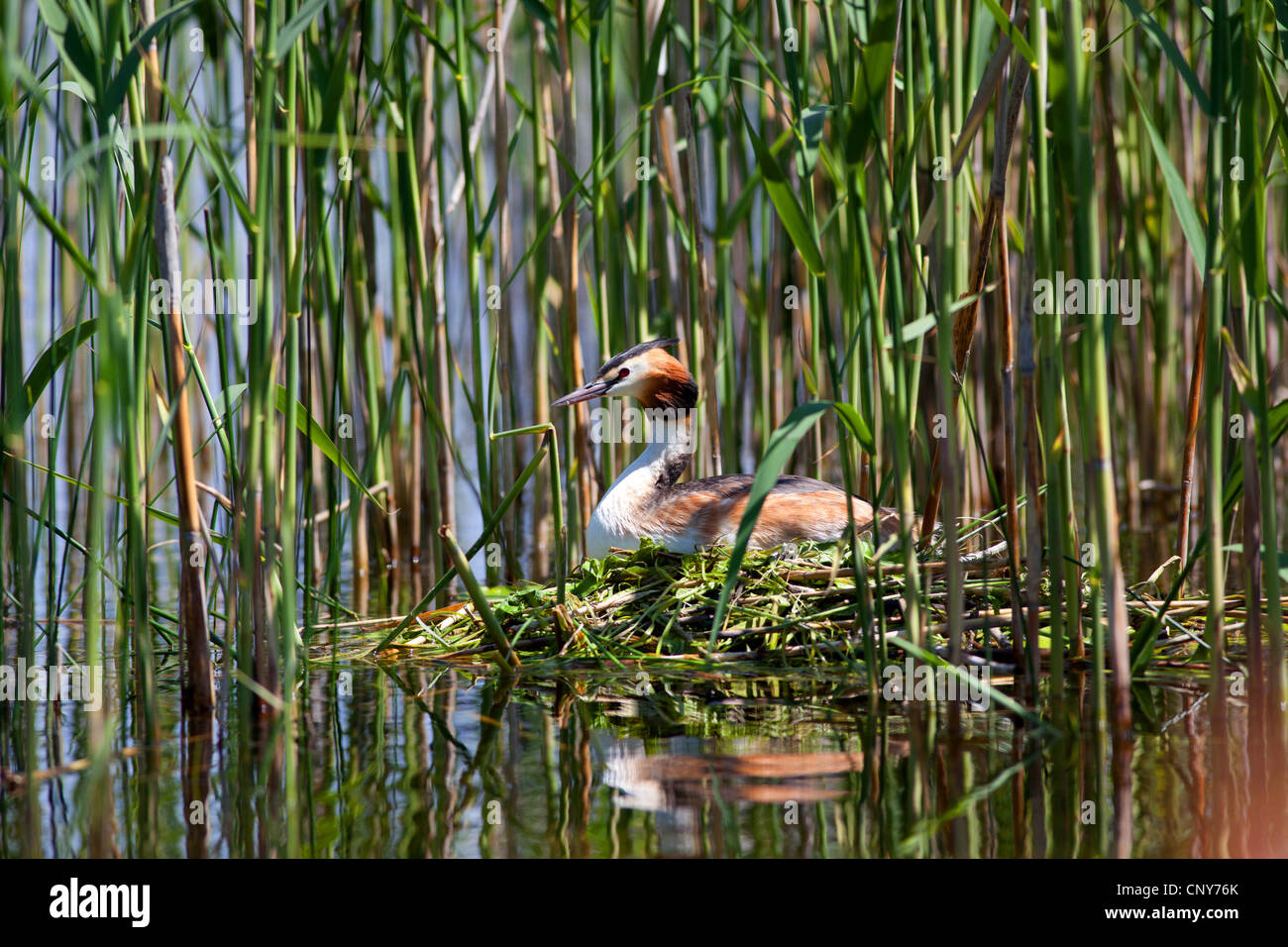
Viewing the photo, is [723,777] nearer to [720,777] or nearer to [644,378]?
[720,777]

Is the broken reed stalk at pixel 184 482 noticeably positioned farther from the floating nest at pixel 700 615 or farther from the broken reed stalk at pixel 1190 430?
the broken reed stalk at pixel 1190 430

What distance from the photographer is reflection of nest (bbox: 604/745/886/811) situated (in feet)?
9.27

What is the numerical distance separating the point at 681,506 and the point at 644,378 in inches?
19.4

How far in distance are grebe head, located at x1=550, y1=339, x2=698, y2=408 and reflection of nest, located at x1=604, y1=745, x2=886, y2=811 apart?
1776mm

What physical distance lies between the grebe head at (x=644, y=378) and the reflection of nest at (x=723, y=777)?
1.78 m

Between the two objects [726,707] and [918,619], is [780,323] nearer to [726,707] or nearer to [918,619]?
[726,707]

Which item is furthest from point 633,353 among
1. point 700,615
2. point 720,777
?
point 720,777

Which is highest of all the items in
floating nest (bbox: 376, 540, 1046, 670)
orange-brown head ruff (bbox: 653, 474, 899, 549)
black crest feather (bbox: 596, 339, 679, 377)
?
black crest feather (bbox: 596, 339, 679, 377)

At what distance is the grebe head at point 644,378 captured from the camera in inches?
182

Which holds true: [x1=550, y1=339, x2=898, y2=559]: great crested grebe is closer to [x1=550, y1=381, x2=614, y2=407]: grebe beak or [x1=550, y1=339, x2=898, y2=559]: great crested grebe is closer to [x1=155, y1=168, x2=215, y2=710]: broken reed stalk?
[x1=550, y1=381, x2=614, y2=407]: grebe beak

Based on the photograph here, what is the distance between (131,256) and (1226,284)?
95.5 inches

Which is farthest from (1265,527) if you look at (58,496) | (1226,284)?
(58,496)

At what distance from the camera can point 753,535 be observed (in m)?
4.73

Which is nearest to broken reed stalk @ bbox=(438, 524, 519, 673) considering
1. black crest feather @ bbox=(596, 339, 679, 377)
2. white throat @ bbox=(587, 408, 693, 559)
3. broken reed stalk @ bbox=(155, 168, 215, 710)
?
broken reed stalk @ bbox=(155, 168, 215, 710)
